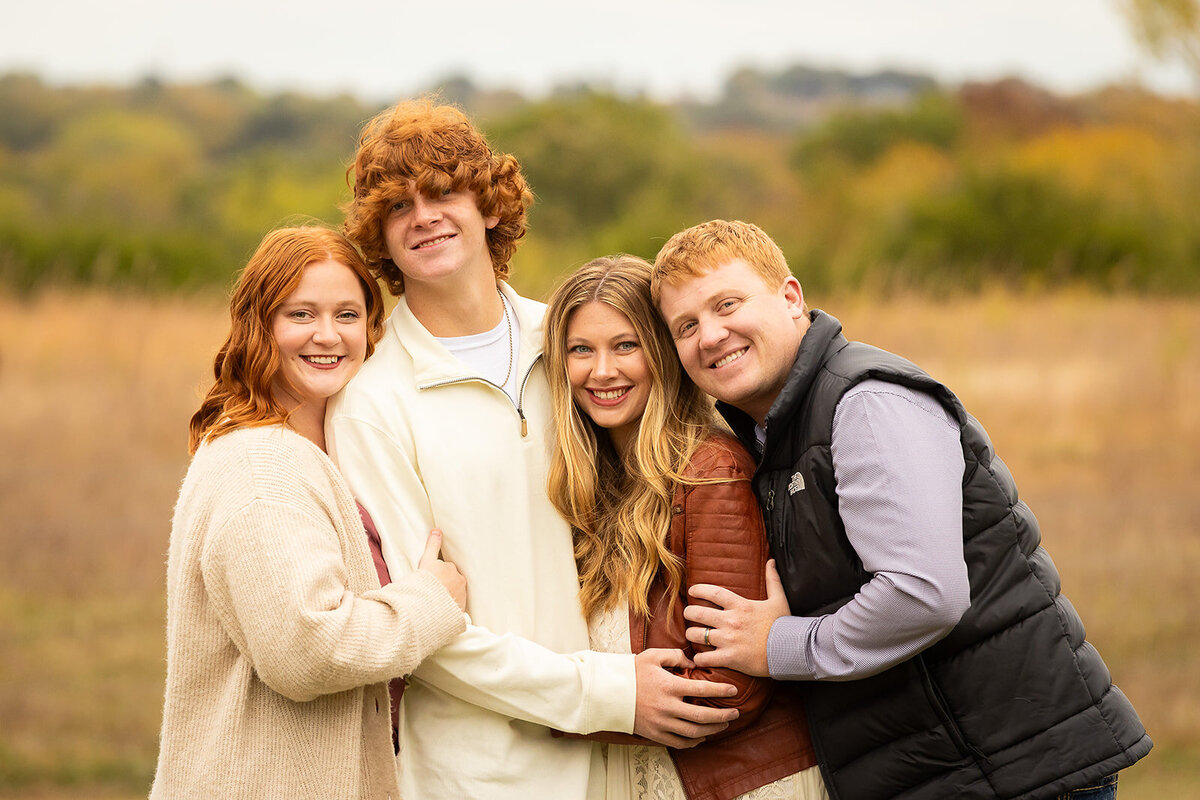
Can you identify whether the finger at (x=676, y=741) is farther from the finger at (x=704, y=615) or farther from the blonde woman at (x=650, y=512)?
the finger at (x=704, y=615)

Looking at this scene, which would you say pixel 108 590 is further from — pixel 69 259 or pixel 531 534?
pixel 69 259

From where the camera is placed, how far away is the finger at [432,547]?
250 cm

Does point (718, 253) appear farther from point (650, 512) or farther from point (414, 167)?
point (414, 167)

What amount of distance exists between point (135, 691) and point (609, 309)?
5.25 m

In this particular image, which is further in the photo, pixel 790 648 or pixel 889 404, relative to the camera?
pixel 790 648

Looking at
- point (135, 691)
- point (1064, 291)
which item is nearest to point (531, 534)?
point (135, 691)

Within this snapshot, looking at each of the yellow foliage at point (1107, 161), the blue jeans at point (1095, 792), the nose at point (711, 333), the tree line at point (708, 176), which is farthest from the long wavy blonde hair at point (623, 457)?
the yellow foliage at point (1107, 161)

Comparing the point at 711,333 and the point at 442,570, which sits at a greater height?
the point at 711,333

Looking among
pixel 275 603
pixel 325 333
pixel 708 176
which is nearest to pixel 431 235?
pixel 325 333

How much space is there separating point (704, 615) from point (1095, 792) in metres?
0.87

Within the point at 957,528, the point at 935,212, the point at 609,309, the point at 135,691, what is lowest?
the point at 135,691

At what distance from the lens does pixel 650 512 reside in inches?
99.9

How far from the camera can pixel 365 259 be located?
2.79 meters

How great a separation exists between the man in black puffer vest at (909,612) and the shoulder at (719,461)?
0.08m
